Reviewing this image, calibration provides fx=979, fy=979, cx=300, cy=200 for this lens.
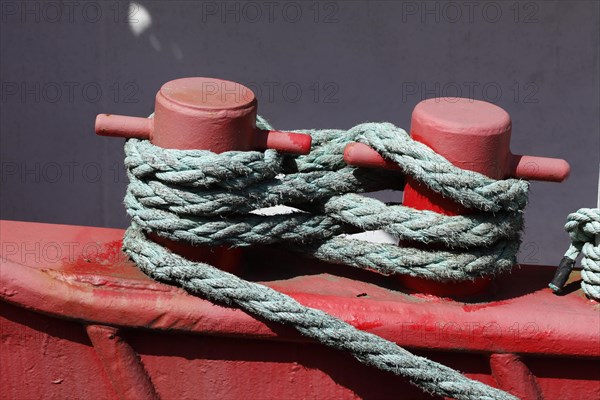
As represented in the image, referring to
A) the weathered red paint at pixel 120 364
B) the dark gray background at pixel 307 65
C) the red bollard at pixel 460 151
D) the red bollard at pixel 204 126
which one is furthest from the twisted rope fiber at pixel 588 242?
the dark gray background at pixel 307 65

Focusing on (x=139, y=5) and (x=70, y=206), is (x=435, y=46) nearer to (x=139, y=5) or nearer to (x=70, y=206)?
(x=139, y=5)

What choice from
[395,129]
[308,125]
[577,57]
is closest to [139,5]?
[308,125]

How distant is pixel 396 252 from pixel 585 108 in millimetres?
2050

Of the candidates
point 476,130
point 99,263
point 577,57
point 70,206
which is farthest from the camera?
point 70,206

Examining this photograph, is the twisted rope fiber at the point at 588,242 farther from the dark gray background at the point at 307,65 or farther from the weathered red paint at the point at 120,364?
the dark gray background at the point at 307,65

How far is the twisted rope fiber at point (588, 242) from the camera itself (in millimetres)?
2062

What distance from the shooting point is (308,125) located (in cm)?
392

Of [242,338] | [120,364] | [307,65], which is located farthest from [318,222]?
[307,65]

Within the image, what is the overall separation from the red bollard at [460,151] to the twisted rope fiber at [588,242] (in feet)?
0.36

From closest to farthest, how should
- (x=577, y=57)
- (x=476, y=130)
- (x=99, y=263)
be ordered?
1. (x=476, y=130)
2. (x=99, y=263)
3. (x=577, y=57)

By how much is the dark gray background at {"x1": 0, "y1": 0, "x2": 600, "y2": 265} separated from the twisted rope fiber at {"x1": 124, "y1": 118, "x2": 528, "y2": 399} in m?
1.76

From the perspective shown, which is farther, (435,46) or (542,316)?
(435,46)

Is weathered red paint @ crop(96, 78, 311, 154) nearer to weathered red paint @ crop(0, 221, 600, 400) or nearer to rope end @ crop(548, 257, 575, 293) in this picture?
weathered red paint @ crop(0, 221, 600, 400)

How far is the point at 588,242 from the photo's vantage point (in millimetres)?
2107
